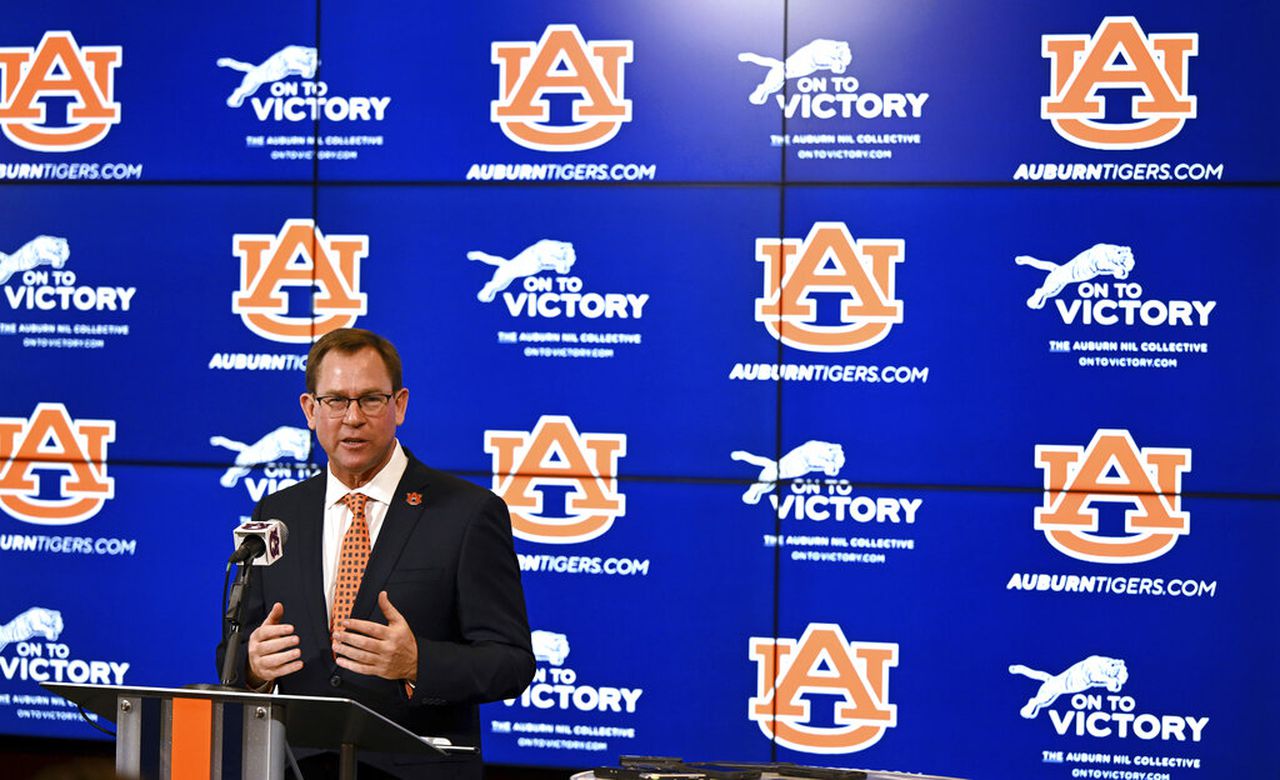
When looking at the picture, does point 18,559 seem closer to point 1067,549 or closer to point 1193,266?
point 1067,549

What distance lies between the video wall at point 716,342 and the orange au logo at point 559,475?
0.01 metres

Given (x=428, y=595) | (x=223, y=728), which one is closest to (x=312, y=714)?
(x=223, y=728)

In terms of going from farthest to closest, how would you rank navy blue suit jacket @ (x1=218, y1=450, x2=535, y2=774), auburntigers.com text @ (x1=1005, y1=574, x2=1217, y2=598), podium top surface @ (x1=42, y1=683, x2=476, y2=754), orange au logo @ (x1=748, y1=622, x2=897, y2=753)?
1. orange au logo @ (x1=748, y1=622, x2=897, y2=753)
2. auburntigers.com text @ (x1=1005, y1=574, x2=1217, y2=598)
3. navy blue suit jacket @ (x1=218, y1=450, x2=535, y2=774)
4. podium top surface @ (x1=42, y1=683, x2=476, y2=754)

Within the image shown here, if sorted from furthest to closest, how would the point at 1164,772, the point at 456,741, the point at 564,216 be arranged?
the point at 564,216
the point at 1164,772
the point at 456,741

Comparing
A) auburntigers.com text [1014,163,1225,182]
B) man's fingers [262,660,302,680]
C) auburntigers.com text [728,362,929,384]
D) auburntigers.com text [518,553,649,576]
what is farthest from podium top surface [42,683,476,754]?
auburntigers.com text [1014,163,1225,182]

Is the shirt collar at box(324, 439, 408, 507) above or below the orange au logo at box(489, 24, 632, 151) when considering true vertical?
below

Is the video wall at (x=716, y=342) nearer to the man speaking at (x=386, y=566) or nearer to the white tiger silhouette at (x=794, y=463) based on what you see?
the white tiger silhouette at (x=794, y=463)

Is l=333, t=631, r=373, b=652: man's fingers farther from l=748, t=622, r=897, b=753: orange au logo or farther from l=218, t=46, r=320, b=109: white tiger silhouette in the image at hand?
l=218, t=46, r=320, b=109: white tiger silhouette

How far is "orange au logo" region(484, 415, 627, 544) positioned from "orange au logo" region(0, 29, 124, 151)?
174 cm

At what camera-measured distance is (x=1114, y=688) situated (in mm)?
4504

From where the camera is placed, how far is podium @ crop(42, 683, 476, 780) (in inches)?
87.2

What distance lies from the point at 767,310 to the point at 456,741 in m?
2.15

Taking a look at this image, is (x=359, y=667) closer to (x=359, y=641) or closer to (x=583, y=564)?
(x=359, y=641)

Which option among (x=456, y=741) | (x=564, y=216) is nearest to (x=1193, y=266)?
(x=564, y=216)
